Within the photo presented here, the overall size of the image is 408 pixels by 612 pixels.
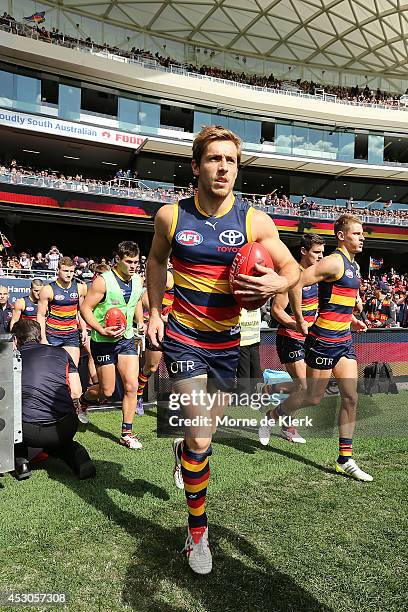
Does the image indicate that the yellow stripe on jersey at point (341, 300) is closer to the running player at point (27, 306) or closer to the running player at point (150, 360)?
the running player at point (150, 360)

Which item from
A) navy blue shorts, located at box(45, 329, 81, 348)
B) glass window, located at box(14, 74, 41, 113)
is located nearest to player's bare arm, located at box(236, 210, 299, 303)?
navy blue shorts, located at box(45, 329, 81, 348)

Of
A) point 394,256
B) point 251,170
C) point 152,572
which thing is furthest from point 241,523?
point 394,256

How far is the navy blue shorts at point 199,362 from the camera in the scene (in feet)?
9.86

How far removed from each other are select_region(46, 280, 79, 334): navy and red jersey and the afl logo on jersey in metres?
4.45

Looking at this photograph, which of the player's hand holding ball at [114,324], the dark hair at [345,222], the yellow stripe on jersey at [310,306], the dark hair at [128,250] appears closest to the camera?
the dark hair at [345,222]

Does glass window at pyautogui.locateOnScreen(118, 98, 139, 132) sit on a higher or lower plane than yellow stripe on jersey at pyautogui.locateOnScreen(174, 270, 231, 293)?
higher

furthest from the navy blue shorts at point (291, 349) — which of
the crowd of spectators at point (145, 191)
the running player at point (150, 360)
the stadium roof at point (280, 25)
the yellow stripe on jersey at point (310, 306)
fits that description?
the stadium roof at point (280, 25)

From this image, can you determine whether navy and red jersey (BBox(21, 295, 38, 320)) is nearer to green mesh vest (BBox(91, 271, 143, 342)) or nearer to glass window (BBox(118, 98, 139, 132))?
green mesh vest (BBox(91, 271, 143, 342))

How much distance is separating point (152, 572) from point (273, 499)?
1.40m

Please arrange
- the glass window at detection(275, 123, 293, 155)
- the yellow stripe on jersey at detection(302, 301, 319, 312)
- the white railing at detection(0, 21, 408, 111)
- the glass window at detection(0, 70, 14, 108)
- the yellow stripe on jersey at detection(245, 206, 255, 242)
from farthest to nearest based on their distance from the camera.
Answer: the glass window at detection(275, 123, 293, 155) → the white railing at detection(0, 21, 408, 111) → the glass window at detection(0, 70, 14, 108) → the yellow stripe on jersey at detection(302, 301, 319, 312) → the yellow stripe on jersey at detection(245, 206, 255, 242)

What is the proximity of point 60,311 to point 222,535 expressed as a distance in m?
4.67

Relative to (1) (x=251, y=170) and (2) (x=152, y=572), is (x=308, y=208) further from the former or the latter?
(2) (x=152, y=572)

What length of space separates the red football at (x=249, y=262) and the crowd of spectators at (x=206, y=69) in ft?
107

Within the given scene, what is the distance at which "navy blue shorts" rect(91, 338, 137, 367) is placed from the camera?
5.47 m
